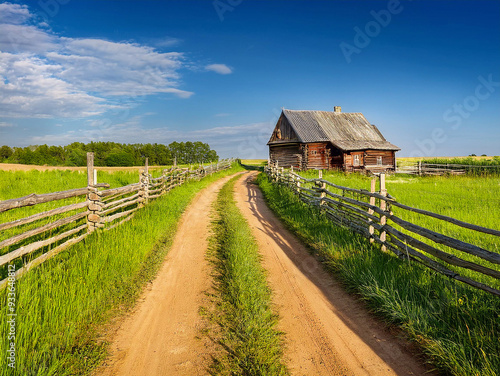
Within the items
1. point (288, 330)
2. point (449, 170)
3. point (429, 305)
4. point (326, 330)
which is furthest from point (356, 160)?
point (288, 330)

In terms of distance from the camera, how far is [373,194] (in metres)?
6.43

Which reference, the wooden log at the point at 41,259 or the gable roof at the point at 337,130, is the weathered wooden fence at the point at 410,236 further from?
the gable roof at the point at 337,130

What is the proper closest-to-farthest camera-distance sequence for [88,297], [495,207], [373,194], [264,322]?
[264,322]
[88,297]
[373,194]
[495,207]

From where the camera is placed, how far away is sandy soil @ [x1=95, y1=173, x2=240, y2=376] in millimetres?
3029

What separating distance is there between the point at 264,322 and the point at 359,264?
241 cm

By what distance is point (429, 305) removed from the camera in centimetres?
382

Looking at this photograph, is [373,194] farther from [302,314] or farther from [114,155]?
[114,155]

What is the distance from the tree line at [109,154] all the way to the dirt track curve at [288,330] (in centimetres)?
4759

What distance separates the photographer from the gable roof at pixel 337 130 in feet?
95.9

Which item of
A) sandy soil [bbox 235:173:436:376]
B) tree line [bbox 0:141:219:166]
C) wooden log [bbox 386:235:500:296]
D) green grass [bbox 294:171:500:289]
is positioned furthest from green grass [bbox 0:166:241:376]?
tree line [bbox 0:141:219:166]

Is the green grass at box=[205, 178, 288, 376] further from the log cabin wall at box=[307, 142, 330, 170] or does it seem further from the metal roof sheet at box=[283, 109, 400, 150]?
the log cabin wall at box=[307, 142, 330, 170]

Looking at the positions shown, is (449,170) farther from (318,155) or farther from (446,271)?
(446,271)

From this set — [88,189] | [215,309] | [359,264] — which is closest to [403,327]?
[359,264]

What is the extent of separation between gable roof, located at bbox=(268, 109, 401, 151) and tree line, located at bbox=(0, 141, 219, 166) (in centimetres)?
2757
